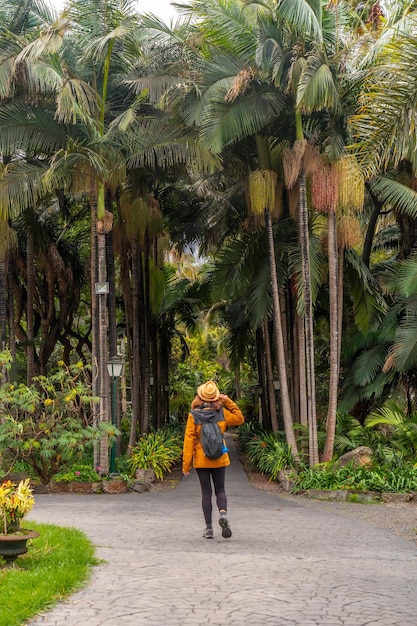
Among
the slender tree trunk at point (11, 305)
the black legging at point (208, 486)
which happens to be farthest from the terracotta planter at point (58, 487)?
the black legging at point (208, 486)

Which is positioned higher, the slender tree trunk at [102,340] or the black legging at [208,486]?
the slender tree trunk at [102,340]

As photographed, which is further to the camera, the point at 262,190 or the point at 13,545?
the point at 262,190

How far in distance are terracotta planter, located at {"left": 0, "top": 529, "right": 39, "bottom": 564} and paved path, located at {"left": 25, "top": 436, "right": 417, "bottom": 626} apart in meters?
0.68

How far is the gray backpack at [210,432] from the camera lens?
8.78 meters

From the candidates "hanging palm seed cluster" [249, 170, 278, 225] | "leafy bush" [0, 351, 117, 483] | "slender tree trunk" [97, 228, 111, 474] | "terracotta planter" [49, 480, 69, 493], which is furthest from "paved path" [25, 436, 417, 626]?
"hanging palm seed cluster" [249, 170, 278, 225]

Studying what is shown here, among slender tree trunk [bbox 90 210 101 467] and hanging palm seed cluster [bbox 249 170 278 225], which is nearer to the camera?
slender tree trunk [bbox 90 210 101 467]

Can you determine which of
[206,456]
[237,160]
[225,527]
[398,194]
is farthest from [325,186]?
[225,527]

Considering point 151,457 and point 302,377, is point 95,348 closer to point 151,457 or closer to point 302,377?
point 151,457

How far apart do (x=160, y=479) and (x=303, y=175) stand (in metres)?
7.63

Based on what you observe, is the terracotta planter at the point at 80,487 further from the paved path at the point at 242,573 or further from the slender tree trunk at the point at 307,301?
the slender tree trunk at the point at 307,301

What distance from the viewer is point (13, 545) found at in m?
6.93

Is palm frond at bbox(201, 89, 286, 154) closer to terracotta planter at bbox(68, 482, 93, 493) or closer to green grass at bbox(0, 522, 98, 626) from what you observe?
terracotta planter at bbox(68, 482, 93, 493)

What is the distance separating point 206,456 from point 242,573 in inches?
77.2

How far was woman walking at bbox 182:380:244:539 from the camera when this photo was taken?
8898 millimetres
